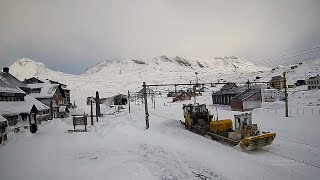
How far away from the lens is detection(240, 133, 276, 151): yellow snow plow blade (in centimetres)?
1647

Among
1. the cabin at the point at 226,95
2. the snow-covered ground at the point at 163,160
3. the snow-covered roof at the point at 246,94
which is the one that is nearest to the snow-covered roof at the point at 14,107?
the snow-covered ground at the point at 163,160

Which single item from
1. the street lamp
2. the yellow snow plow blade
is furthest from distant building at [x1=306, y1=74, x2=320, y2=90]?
the street lamp

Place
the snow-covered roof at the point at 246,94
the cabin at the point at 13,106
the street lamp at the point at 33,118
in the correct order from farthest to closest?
the snow-covered roof at the point at 246,94
the street lamp at the point at 33,118
the cabin at the point at 13,106

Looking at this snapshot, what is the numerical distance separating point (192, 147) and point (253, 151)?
176 inches

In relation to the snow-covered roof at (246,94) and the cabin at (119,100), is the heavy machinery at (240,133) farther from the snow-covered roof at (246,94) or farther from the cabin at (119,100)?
the cabin at (119,100)

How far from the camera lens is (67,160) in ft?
50.1

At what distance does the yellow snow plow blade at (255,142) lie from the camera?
1647 cm

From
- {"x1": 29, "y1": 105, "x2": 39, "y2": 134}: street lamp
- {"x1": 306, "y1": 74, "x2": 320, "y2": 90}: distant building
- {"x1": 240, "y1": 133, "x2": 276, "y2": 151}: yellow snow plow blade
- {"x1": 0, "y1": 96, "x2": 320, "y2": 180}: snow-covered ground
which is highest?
{"x1": 306, "y1": 74, "x2": 320, "y2": 90}: distant building

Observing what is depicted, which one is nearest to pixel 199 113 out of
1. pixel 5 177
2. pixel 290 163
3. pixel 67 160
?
pixel 290 163

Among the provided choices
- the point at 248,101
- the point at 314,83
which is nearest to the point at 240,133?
the point at 248,101

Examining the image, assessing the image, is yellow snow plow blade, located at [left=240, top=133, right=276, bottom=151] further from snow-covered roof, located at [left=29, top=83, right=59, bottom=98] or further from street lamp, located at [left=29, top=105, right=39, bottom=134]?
snow-covered roof, located at [left=29, top=83, right=59, bottom=98]

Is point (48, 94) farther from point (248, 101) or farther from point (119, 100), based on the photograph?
point (248, 101)

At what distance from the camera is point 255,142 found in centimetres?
1661

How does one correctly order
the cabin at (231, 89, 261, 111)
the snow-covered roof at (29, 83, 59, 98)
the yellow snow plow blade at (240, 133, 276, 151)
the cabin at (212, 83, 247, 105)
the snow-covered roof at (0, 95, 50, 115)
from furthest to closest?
1. the cabin at (212, 83, 247, 105)
2. the snow-covered roof at (29, 83, 59, 98)
3. the cabin at (231, 89, 261, 111)
4. the snow-covered roof at (0, 95, 50, 115)
5. the yellow snow plow blade at (240, 133, 276, 151)
